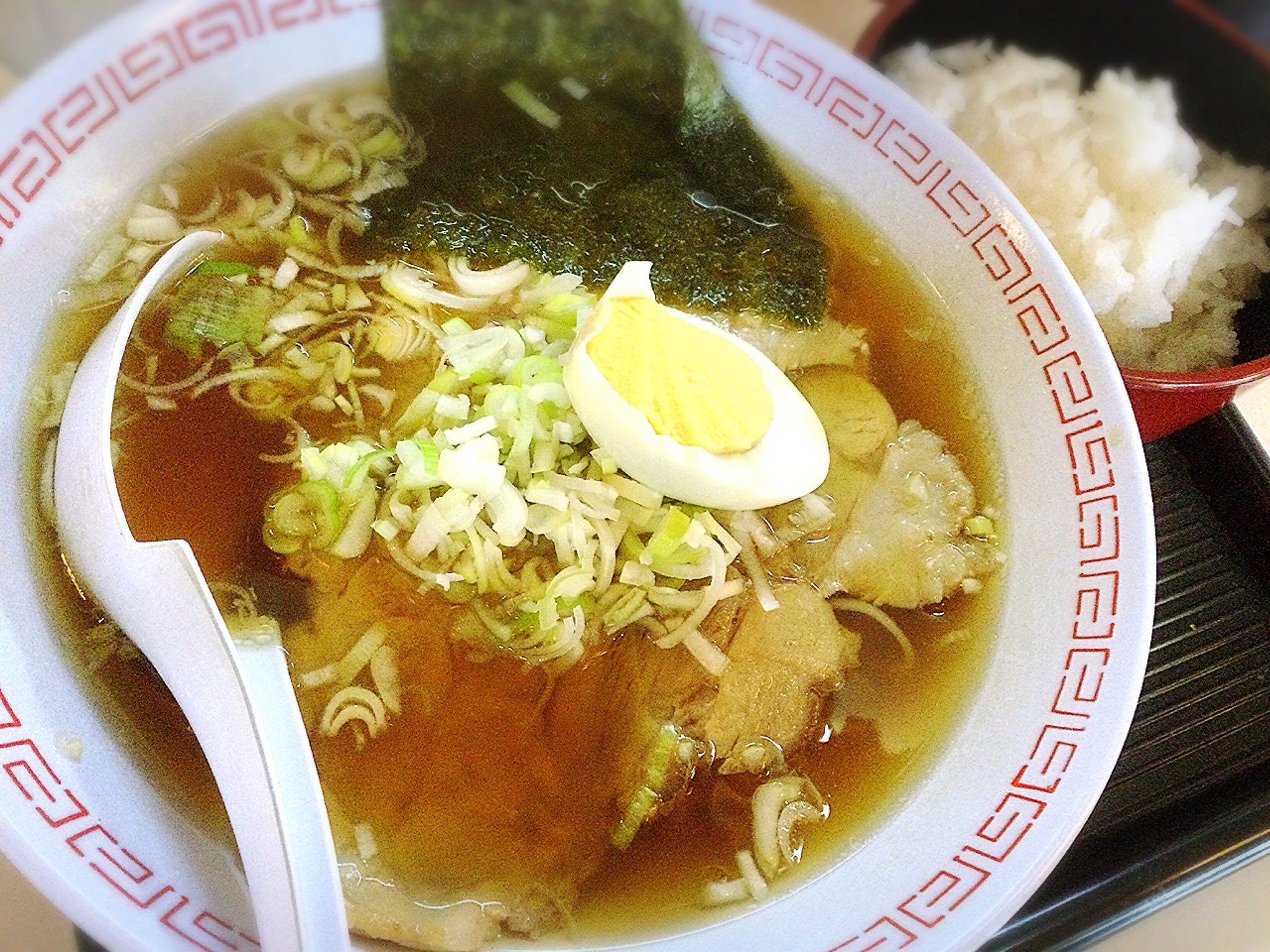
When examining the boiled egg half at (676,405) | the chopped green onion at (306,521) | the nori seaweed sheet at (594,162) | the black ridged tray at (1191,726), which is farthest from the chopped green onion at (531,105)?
the black ridged tray at (1191,726)

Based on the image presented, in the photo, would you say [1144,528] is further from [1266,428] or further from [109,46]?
[109,46]

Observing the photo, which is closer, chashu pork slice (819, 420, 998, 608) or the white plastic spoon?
the white plastic spoon

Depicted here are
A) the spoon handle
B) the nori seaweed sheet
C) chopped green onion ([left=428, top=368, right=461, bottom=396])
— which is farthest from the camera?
the nori seaweed sheet

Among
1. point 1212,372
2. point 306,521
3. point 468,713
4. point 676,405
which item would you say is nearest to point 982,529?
point 1212,372

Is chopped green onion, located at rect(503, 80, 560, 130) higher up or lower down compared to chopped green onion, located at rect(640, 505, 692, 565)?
higher up

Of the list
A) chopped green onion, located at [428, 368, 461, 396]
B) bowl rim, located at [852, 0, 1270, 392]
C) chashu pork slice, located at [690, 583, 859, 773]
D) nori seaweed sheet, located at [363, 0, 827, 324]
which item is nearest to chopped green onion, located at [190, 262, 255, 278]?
nori seaweed sheet, located at [363, 0, 827, 324]

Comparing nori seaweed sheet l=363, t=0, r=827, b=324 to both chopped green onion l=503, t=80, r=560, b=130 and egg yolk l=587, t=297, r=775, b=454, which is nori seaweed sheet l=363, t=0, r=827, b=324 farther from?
egg yolk l=587, t=297, r=775, b=454

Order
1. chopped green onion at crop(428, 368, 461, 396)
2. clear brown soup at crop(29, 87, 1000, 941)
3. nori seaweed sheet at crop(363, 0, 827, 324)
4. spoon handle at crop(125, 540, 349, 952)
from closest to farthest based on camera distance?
spoon handle at crop(125, 540, 349, 952) → clear brown soup at crop(29, 87, 1000, 941) → chopped green onion at crop(428, 368, 461, 396) → nori seaweed sheet at crop(363, 0, 827, 324)

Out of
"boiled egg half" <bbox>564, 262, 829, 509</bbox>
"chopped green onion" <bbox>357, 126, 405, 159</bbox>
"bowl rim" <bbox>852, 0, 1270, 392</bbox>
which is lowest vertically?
"chopped green onion" <bbox>357, 126, 405, 159</bbox>
